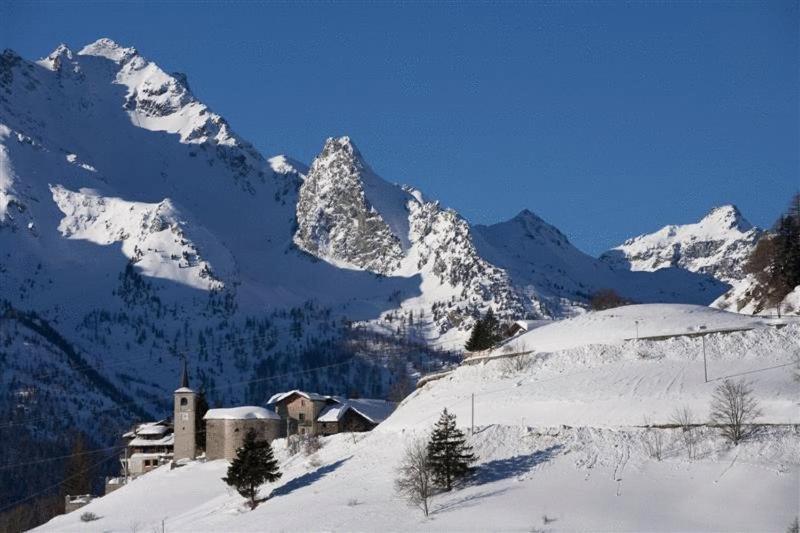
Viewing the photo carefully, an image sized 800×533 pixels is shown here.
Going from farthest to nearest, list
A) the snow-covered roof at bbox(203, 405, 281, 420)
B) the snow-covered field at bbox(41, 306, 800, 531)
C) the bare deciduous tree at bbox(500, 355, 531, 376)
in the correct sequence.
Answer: the snow-covered roof at bbox(203, 405, 281, 420)
the bare deciduous tree at bbox(500, 355, 531, 376)
the snow-covered field at bbox(41, 306, 800, 531)

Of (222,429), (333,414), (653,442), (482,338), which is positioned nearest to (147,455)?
(333,414)

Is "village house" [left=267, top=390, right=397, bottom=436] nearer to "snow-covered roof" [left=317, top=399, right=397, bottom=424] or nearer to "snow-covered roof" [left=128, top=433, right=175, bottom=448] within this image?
"snow-covered roof" [left=317, top=399, right=397, bottom=424]

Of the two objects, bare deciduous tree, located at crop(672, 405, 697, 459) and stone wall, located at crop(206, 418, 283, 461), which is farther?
stone wall, located at crop(206, 418, 283, 461)

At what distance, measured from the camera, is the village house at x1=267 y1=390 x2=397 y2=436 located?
437ft

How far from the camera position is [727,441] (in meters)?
78.6

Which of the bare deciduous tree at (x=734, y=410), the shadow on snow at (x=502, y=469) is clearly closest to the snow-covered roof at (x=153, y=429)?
the shadow on snow at (x=502, y=469)

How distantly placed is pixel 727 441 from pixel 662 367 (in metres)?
15.4

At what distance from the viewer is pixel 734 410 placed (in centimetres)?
7925

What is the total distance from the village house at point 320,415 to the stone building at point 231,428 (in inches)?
379

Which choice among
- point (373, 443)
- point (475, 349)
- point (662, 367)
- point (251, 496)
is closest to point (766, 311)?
point (475, 349)

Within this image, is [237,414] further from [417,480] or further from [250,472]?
[417,480]

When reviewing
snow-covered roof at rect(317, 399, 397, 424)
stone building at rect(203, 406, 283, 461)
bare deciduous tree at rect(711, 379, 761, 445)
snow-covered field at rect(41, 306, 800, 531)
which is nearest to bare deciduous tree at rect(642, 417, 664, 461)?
snow-covered field at rect(41, 306, 800, 531)

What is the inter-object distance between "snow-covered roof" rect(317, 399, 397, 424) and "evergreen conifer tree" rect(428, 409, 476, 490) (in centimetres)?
5042

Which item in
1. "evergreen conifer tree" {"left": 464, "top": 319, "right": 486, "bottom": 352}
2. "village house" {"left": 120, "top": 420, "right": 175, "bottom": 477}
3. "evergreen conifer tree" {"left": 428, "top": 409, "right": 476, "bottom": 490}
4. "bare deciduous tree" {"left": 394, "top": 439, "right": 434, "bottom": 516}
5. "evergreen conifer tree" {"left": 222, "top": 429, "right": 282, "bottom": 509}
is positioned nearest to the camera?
"bare deciduous tree" {"left": 394, "top": 439, "right": 434, "bottom": 516}
